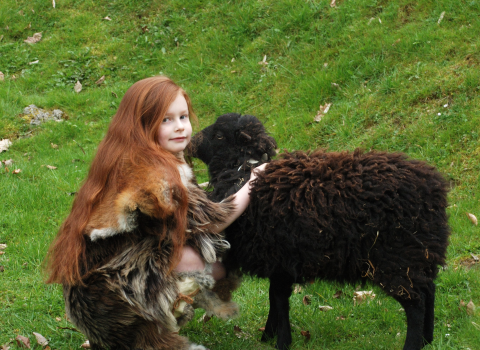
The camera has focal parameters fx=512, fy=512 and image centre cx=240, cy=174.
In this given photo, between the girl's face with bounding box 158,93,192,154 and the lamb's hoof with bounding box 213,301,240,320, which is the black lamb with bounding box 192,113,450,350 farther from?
the girl's face with bounding box 158,93,192,154

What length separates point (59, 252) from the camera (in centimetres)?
338

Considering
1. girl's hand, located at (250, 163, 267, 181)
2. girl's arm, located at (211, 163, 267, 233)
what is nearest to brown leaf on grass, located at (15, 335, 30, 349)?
girl's arm, located at (211, 163, 267, 233)

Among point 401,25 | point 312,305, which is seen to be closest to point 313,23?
point 401,25

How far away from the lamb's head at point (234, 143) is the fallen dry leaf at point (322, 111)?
274 centimetres

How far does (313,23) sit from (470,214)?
3.98 m

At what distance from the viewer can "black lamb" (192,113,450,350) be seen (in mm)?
3334

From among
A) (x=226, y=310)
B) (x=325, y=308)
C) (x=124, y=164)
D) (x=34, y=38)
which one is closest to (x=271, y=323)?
(x=226, y=310)

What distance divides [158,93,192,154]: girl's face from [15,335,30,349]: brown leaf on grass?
1871mm

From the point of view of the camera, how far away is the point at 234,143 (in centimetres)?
419

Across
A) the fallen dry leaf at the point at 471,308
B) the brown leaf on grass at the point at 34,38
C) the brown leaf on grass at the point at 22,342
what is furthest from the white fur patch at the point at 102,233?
the brown leaf on grass at the point at 34,38

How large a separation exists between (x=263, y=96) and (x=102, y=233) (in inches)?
191

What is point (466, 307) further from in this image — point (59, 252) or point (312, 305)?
point (59, 252)

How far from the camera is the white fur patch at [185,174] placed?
3.40 m

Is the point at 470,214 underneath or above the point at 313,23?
underneath
